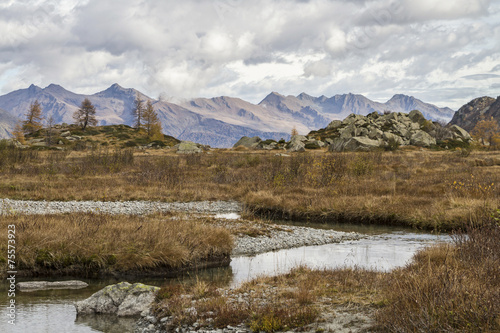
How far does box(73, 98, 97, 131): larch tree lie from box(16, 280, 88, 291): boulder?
124 m

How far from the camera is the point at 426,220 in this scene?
870 inches

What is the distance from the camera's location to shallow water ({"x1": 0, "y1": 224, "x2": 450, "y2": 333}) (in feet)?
32.5

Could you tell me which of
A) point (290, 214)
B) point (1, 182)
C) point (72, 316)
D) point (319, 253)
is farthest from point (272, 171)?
point (72, 316)

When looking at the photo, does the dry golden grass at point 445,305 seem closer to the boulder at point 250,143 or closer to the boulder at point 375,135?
the boulder at point 375,135

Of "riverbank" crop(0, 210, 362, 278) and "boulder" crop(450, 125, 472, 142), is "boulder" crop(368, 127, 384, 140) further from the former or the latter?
"riverbank" crop(0, 210, 362, 278)

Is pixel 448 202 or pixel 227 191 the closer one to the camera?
pixel 448 202

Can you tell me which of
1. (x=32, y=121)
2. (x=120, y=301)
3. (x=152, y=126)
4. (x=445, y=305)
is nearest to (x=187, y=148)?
(x=152, y=126)

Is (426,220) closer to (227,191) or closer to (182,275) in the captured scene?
(182,275)

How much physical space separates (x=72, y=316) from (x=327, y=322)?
6643mm

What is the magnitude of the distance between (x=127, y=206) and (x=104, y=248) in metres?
13.2

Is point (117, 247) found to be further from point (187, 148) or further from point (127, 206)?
point (187, 148)

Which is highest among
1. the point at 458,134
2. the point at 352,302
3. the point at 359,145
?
the point at 458,134

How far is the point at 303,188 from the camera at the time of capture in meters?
31.1

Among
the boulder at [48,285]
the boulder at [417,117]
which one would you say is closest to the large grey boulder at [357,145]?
the boulder at [417,117]
